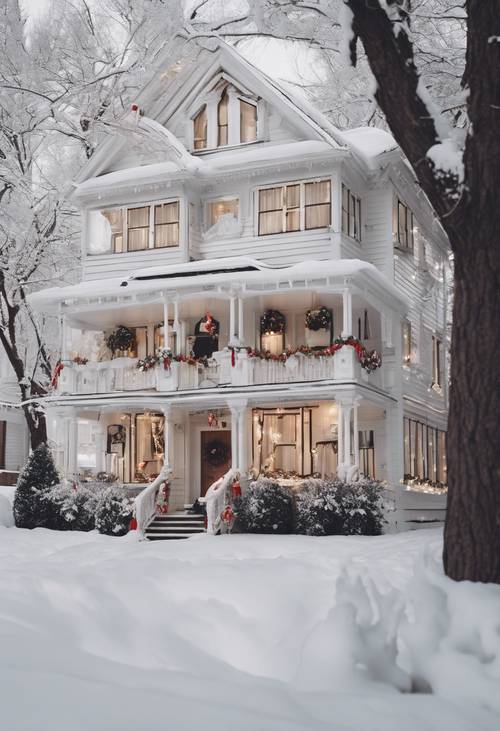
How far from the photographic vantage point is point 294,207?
24578 mm

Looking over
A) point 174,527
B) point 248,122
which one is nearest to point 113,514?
point 174,527

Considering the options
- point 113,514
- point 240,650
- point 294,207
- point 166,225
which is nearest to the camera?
point 240,650

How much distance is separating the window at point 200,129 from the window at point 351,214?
4.46 metres

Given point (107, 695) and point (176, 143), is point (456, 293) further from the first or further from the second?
point (176, 143)

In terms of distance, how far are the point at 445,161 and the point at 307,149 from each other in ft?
57.2

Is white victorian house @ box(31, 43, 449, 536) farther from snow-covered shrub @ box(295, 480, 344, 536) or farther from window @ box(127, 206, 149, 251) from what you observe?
snow-covered shrub @ box(295, 480, 344, 536)

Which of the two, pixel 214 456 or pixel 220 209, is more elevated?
pixel 220 209

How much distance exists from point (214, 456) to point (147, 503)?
3.98 meters

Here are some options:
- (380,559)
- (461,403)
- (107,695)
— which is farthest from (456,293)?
(380,559)

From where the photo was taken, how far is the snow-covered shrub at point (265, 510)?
2055 cm

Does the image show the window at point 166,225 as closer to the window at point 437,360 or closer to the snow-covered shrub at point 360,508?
the snow-covered shrub at point 360,508

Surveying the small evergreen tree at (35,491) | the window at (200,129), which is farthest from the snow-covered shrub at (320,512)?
the window at (200,129)

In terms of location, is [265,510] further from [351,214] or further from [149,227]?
[149,227]

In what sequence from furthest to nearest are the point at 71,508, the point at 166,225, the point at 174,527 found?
the point at 166,225 < the point at 71,508 < the point at 174,527
